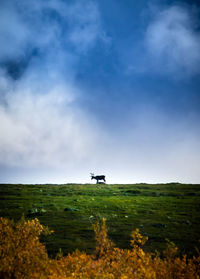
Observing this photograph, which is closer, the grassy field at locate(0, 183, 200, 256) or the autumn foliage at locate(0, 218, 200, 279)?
the autumn foliage at locate(0, 218, 200, 279)

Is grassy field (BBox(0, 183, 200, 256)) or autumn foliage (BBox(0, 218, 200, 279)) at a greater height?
autumn foliage (BBox(0, 218, 200, 279))

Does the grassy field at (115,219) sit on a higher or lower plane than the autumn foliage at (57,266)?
lower

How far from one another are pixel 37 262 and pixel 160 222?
1925 cm

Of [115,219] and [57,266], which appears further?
[115,219]

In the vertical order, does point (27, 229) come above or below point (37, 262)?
above

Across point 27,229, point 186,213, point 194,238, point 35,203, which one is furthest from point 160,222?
point 35,203

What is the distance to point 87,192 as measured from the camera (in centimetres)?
4712

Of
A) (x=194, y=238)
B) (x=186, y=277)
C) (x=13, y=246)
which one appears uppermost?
(x=13, y=246)

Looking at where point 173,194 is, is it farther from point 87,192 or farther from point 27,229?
point 27,229

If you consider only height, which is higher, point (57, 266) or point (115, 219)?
point (57, 266)

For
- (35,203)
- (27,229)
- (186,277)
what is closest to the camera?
(186,277)

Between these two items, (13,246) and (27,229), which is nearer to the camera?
(13,246)

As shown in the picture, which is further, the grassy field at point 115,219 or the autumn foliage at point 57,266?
the grassy field at point 115,219

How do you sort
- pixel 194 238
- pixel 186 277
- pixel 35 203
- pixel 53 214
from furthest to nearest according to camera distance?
pixel 35 203 → pixel 53 214 → pixel 194 238 → pixel 186 277
